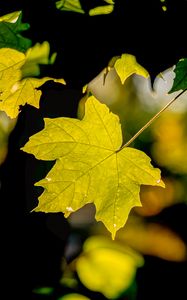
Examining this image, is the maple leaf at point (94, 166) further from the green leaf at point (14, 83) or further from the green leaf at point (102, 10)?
the green leaf at point (102, 10)

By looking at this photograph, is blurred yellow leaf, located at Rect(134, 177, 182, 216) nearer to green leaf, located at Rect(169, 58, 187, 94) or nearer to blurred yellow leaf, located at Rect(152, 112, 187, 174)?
blurred yellow leaf, located at Rect(152, 112, 187, 174)

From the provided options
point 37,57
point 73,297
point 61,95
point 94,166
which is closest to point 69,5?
point 37,57

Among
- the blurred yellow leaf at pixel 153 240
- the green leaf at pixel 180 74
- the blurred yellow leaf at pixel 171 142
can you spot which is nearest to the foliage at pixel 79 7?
the green leaf at pixel 180 74

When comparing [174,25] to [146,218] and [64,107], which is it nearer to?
[64,107]

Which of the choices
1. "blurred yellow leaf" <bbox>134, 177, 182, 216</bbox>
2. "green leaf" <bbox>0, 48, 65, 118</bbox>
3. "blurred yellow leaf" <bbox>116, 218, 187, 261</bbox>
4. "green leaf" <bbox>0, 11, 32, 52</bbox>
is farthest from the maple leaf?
"blurred yellow leaf" <bbox>134, 177, 182, 216</bbox>

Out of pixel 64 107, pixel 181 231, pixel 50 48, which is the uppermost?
pixel 50 48

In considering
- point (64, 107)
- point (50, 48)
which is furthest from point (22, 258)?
point (50, 48)

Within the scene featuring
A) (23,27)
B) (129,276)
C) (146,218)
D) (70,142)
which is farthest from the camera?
(146,218)

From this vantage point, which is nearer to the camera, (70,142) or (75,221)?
(70,142)
